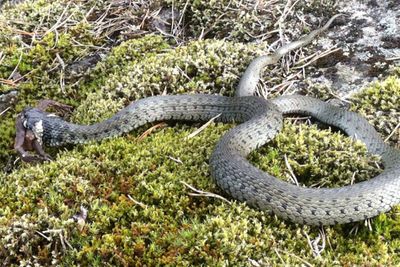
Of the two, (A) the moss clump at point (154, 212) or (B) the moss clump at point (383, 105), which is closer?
(A) the moss clump at point (154, 212)

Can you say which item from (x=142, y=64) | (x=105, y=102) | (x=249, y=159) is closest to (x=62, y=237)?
(x=249, y=159)

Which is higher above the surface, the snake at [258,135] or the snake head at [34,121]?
the snake at [258,135]

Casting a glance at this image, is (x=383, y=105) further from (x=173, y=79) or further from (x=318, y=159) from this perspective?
(x=173, y=79)

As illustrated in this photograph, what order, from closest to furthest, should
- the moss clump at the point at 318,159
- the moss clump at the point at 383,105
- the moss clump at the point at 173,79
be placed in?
the moss clump at the point at 318,159
the moss clump at the point at 383,105
the moss clump at the point at 173,79

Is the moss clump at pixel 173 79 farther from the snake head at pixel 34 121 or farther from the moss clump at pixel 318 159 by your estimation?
→ the moss clump at pixel 318 159

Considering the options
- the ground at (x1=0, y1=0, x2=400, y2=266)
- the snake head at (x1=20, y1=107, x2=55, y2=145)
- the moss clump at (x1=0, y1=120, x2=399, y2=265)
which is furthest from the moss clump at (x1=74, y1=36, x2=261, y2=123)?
the moss clump at (x1=0, y1=120, x2=399, y2=265)

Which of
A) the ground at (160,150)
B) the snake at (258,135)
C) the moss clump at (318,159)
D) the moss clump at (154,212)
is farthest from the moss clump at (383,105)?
the moss clump at (154,212)

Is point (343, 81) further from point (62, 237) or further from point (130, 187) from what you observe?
point (62, 237)
